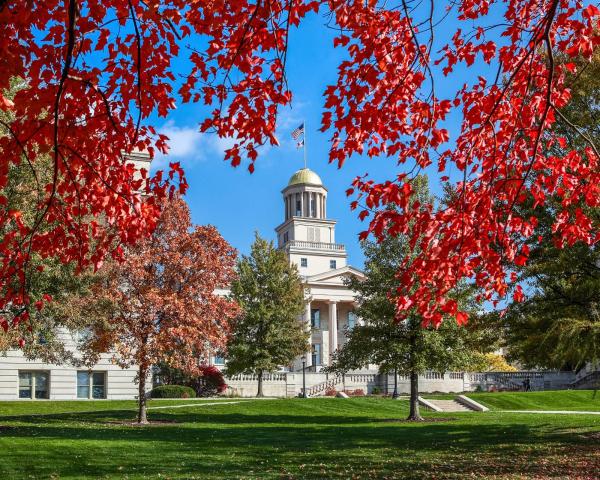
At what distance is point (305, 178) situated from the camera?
9525cm

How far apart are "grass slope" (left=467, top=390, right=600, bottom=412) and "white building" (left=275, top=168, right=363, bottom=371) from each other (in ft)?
77.3

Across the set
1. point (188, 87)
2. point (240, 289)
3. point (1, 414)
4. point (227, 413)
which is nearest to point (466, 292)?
point (188, 87)

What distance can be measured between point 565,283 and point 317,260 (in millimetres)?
66580

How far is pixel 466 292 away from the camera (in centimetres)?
1830

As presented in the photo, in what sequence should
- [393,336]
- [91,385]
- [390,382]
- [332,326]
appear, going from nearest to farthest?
[393,336] → [91,385] → [390,382] → [332,326]

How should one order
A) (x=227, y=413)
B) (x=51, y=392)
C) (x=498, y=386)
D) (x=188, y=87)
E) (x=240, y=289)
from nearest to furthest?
1. (x=188, y=87)
2. (x=227, y=413)
3. (x=51, y=392)
4. (x=240, y=289)
5. (x=498, y=386)

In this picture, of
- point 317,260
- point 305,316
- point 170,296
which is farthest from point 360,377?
point 170,296

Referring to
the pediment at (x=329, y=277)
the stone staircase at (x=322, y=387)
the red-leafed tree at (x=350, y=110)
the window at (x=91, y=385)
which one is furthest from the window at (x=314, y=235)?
the red-leafed tree at (x=350, y=110)

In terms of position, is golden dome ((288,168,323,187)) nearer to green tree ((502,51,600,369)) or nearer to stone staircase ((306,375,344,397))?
stone staircase ((306,375,344,397))

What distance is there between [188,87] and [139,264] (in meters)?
16.3

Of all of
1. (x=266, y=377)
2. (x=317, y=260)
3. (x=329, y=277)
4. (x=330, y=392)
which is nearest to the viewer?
(x=330, y=392)

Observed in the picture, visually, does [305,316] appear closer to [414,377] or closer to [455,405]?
[455,405]

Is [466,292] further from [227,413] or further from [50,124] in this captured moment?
[227,413]

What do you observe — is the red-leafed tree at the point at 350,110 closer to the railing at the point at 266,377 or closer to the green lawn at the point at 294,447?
the green lawn at the point at 294,447
